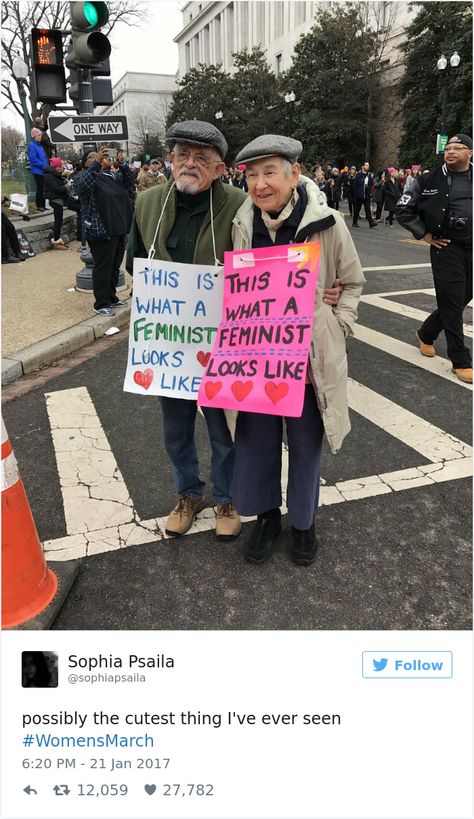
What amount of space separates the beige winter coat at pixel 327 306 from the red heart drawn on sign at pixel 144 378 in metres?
0.75

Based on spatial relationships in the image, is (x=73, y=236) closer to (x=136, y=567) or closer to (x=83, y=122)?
(x=83, y=122)

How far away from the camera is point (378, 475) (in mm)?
3582

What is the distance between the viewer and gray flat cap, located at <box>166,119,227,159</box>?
7.66 feet

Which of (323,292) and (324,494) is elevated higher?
(323,292)

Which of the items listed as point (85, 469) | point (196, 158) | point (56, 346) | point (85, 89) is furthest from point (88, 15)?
point (85, 469)

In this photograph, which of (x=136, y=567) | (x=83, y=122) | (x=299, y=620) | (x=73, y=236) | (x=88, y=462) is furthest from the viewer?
(x=73, y=236)

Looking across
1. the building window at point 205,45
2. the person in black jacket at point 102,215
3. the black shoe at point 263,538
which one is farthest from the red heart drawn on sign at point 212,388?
the building window at point 205,45

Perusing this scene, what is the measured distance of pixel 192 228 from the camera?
260 cm

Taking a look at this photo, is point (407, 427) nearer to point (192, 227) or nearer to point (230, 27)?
point (192, 227)

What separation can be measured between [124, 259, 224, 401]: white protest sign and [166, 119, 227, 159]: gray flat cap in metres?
0.51

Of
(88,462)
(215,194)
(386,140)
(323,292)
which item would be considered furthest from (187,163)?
(386,140)

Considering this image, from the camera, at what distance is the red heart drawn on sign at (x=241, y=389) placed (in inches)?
95.3

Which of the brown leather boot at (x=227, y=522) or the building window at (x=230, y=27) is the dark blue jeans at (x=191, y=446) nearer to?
the brown leather boot at (x=227, y=522)

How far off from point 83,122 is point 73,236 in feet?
26.7
